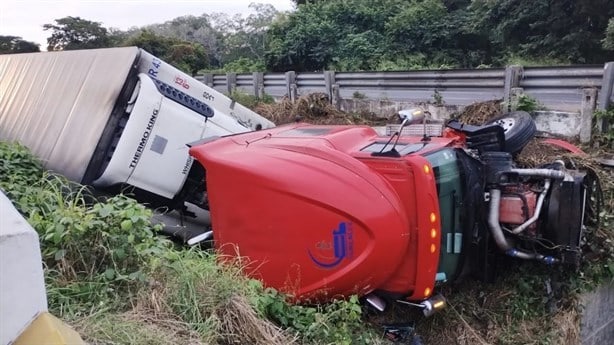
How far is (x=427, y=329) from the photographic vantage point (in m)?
3.90

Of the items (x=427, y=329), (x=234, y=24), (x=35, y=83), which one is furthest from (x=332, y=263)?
(x=234, y=24)

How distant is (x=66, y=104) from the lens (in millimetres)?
4648

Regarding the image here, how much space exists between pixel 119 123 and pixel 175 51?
1855 centimetres

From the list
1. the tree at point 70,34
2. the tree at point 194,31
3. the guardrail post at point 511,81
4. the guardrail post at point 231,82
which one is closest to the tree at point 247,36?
the tree at point 194,31

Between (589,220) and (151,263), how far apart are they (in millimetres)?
3102

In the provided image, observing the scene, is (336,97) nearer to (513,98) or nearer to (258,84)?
(258,84)

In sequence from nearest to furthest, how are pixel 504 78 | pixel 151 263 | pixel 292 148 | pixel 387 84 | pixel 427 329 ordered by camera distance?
pixel 151 263, pixel 292 148, pixel 427 329, pixel 504 78, pixel 387 84

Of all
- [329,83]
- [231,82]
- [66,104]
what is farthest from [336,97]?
[66,104]

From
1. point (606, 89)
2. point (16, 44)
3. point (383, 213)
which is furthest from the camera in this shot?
point (16, 44)

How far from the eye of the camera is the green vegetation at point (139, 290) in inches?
91.4

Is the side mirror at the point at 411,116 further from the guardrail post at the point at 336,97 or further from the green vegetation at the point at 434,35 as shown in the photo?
the green vegetation at the point at 434,35

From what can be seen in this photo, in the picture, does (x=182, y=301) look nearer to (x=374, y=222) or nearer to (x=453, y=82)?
(x=374, y=222)

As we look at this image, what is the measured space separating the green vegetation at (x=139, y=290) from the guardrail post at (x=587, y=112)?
3324 millimetres

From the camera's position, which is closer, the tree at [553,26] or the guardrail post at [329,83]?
the guardrail post at [329,83]
